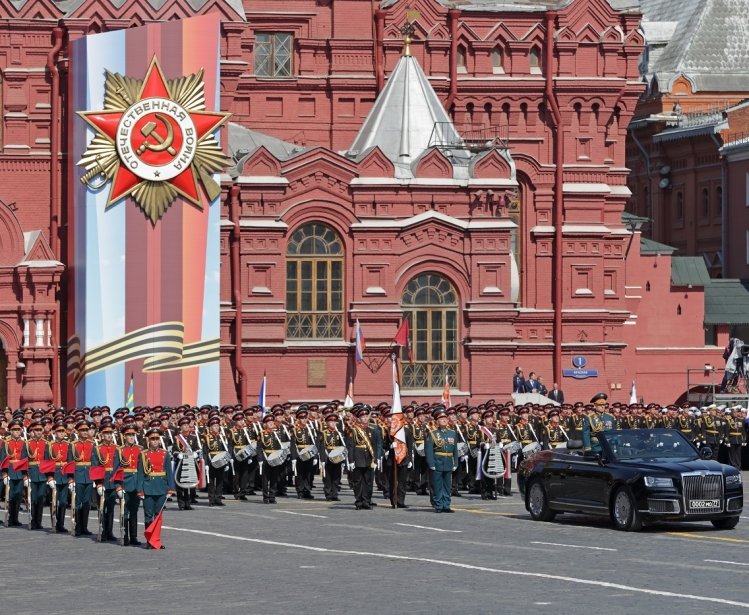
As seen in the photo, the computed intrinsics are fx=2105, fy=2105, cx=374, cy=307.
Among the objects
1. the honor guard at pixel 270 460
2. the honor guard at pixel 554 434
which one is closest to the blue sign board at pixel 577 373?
the honor guard at pixel 554 434

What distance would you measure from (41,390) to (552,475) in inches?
858

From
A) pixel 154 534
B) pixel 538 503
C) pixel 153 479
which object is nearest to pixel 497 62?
pixel 538 503

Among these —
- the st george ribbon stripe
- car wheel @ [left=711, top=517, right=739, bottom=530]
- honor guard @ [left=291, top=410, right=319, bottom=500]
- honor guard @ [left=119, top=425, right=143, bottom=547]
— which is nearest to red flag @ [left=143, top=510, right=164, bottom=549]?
honor guard @ [left=119, top=425, right=143, bottom=547]

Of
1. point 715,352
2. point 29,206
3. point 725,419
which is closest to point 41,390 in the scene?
point 29,206

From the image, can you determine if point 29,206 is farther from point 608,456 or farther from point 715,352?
point 608,456

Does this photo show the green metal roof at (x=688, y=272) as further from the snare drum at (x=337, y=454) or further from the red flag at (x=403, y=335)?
the snare drum at (x=337, y=454)

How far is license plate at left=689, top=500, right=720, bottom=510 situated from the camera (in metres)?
26.9

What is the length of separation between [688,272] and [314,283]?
15125mm

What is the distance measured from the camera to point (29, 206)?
1961 inches

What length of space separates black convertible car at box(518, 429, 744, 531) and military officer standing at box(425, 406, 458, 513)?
5.84 ft

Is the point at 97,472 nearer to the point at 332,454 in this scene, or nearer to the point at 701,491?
the point at 332,454

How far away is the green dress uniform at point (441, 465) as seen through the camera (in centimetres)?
3164

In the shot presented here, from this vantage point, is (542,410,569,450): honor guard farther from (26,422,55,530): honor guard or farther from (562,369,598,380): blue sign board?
(562,369,598,380): blue sign board

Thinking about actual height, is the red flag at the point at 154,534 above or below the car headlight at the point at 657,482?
below
